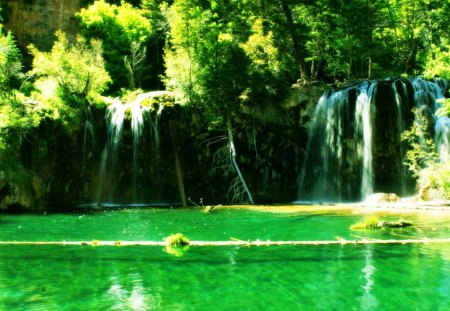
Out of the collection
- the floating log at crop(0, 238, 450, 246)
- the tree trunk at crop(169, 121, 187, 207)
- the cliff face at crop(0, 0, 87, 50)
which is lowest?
the floating log at crop(0, 238, 450, 246)

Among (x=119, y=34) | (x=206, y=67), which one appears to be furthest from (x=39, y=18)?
(x=206, y=67)

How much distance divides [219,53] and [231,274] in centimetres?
2263

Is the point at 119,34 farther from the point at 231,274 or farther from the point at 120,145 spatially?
the point at 231,274

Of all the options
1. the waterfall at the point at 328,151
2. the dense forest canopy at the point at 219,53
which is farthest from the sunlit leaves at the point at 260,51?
the waterfall at the point at 328,151

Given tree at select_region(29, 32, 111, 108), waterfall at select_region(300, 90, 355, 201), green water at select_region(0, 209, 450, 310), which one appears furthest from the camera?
waterfall at select_region(300, 90, 355, 201)

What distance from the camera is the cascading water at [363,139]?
29.3m

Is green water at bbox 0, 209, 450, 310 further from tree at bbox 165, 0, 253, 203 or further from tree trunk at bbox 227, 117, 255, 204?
tree at bbox 165, 0, 253, 203

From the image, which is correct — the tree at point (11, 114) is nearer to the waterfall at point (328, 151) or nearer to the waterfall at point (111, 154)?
the waterfall at point (111, 154)

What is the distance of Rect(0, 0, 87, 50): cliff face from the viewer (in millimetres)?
41000

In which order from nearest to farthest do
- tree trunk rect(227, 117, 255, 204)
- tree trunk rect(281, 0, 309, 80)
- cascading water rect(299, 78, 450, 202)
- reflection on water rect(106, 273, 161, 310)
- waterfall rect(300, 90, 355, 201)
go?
reflection on water rect(106, 273, 161, 310)
tree trunk rect(227, 117, 255, 204)
cascading water rect(299, 78, 450, 202)
waterfall rect(300, 90, 355, 201)
tree trunk rect(281, 0, 309, 80)

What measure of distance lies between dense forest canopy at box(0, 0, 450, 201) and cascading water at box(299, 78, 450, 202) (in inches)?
113

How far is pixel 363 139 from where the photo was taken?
30.4 meters

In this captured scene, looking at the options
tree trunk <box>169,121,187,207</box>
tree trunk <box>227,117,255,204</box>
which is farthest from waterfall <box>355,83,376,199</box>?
tree trunk <box>169,121,187,207</box>

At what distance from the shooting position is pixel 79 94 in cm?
2912
